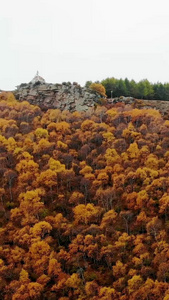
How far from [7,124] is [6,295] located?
6563cm

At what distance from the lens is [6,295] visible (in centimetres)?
7069

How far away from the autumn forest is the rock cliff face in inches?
1038

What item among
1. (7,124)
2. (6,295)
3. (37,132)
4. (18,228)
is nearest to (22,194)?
(18,228)

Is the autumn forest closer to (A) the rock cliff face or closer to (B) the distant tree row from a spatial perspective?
(A) the rock cliff face

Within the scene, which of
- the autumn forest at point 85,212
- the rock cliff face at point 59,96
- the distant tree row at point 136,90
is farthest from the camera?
the distant tree row at point 136,90

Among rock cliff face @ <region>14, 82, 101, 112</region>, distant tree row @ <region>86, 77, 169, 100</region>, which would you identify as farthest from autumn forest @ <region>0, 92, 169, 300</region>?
distant tree row @ <region>86, 77, 169, 100</region>

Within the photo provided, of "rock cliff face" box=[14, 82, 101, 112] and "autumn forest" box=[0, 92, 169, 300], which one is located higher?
"rock cliff face" box=[14, 82, 101, 112]

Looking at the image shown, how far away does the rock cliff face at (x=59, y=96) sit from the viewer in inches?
5935

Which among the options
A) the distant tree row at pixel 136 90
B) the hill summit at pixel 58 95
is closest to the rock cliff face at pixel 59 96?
the hill summit at pixel 58 95

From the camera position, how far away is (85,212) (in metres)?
86.1

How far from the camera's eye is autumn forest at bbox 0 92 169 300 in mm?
72125

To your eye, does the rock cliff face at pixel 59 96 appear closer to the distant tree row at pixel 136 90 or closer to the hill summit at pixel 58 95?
the hill summit at pixel 58 95

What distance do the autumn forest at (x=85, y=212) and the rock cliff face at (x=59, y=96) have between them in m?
26.4

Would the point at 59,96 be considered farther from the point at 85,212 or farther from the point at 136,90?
the point at 85,212
